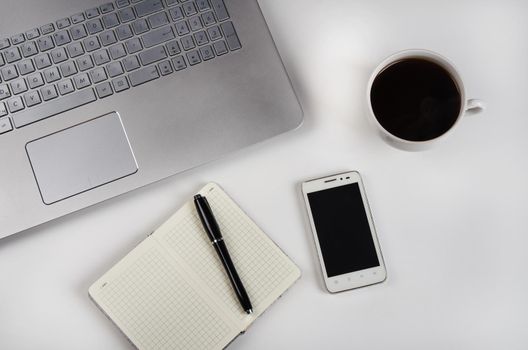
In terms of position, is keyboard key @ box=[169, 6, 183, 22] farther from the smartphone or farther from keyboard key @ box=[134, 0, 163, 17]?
the smartphone

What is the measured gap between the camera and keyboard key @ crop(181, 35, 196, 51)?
0.67 meters

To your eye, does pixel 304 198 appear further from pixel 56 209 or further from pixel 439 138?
pixel 56 209

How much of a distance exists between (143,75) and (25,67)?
14 centimetres

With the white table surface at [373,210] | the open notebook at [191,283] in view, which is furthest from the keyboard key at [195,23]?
the open notebook at [191,283]

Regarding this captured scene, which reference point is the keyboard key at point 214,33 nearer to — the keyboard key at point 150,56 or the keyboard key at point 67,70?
the keyboard key at point 150,56

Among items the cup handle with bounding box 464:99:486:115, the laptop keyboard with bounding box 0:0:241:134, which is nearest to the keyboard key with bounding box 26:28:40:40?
the laptop keyboard with bounding box 0:0:241:134

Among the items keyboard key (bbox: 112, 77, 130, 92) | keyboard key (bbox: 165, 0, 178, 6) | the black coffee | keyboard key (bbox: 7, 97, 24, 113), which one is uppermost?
keyboard key (bbox: 165, 0, 178, 6)

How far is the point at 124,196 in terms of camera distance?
67 cm

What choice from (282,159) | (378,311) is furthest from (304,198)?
(378,311)

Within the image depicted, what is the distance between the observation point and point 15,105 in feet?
2.13

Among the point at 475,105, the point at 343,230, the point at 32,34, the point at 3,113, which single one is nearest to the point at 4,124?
the point at 3,113

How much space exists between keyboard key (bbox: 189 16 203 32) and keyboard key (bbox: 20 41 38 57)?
0.19 m

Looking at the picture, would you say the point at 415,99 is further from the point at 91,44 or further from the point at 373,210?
the point at 91,44

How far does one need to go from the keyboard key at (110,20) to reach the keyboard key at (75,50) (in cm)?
4
